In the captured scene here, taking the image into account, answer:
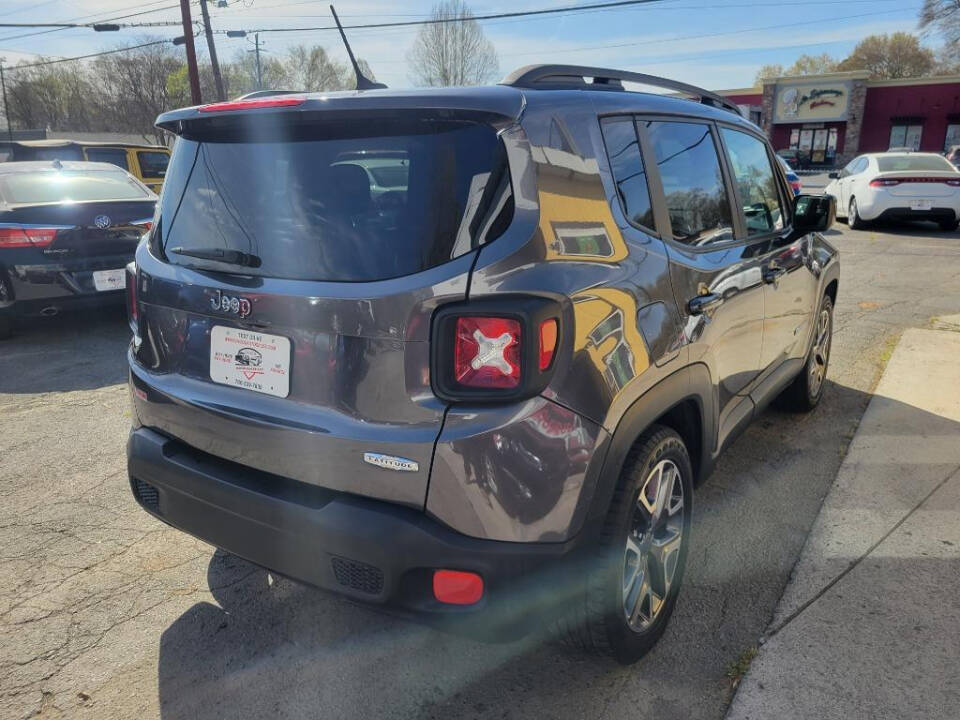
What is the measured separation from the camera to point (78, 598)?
2758 millimetres

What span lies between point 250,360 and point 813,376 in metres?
3.65

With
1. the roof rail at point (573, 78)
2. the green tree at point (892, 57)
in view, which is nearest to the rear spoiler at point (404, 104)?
the roof rail at point (573, 78)

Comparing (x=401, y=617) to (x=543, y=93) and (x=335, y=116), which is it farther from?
(x=543, y=93)

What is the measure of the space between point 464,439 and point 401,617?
0.54m

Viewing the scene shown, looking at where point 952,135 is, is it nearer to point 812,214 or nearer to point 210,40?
point 210,40

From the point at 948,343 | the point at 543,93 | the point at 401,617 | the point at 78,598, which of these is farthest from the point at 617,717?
the point at 948,343

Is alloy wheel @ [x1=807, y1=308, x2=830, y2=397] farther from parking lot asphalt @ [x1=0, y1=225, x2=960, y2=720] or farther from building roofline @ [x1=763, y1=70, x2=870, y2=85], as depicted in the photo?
building roofline @ [x1=763, y1=70, x2=870, y2=85]

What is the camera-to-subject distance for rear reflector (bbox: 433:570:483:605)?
6.15ft

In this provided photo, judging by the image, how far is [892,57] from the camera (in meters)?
70.2

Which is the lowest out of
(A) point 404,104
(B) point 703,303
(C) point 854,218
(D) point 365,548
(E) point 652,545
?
(C) point 854,218

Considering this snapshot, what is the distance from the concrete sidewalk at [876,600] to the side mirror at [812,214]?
1.26m

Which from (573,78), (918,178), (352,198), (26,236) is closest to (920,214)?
(918,178)

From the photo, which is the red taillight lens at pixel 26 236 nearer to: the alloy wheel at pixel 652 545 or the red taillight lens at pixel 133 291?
the red taillight lens at pixel 133 291

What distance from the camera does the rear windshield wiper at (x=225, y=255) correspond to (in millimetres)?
2129
